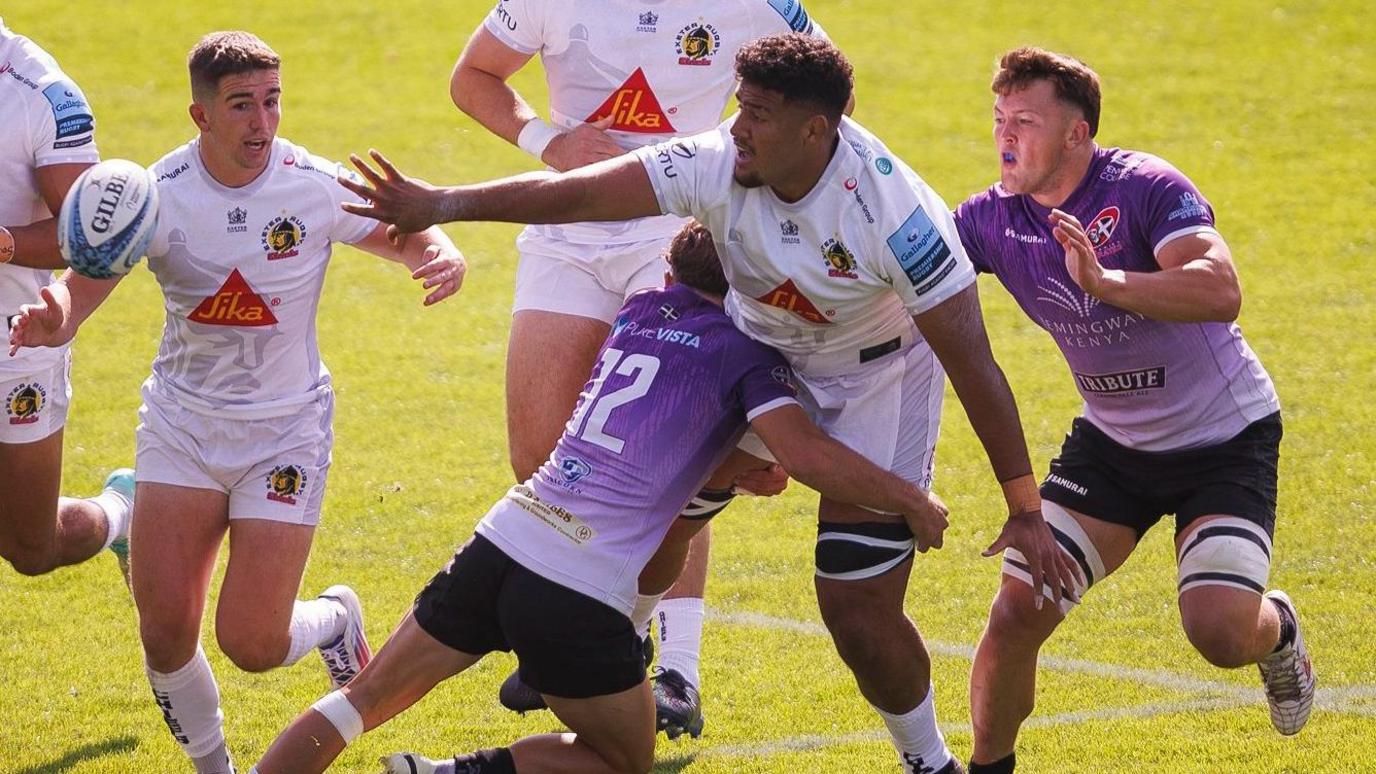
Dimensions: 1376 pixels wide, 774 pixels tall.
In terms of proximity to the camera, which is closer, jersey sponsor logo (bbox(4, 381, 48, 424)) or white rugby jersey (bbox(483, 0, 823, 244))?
jersey sponsor logo (bbox(4, 381, 48, 424))

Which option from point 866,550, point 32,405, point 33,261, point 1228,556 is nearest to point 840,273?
point 866,550

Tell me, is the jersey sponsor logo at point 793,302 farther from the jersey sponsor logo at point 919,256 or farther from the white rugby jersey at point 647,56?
the white rugby jersey at point 647,56

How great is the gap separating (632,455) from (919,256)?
1.04 metres

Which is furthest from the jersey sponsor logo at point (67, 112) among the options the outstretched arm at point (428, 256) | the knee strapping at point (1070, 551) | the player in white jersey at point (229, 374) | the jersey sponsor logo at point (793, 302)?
the knee strapping at point (1070, 551)

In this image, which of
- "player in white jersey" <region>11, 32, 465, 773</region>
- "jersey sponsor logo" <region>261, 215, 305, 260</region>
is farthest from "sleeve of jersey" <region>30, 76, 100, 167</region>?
"jersey sponsor logo" <region>261, 215, 305, 260</region>

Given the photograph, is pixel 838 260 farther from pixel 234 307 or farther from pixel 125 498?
pixel 125 498

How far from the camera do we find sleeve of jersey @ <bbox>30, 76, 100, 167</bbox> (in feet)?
21.5

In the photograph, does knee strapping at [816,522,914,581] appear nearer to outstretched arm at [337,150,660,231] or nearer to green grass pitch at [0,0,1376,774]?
green grass pitch at [0,0,1376,774]

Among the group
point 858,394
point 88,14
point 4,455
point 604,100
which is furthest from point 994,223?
point 88,14

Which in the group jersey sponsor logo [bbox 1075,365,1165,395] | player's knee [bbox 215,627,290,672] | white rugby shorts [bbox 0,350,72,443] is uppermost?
jersey sponsor logo [bbox 1075,365,1165,395]

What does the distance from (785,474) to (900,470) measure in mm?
383

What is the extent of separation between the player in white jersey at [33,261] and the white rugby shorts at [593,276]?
1.77m

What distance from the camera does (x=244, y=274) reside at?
600 centimetres

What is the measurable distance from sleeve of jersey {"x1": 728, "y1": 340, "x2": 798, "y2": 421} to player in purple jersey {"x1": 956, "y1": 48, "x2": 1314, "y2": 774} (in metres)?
1.09
